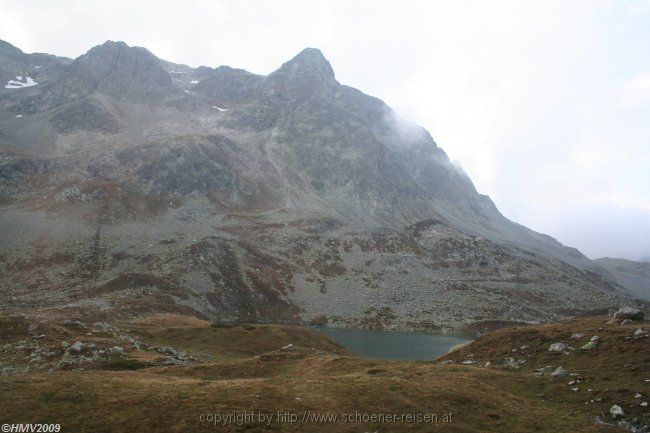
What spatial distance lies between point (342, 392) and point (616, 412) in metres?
17.0

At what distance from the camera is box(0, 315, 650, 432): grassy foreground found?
23.5 metres

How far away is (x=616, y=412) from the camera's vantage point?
86.7 feet

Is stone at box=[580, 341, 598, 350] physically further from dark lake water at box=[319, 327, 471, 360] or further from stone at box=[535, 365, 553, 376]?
dark lake water at box=[319, 327, 471, 360]

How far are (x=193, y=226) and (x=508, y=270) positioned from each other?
13656 centimetres

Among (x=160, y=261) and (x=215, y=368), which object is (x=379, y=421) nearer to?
(x=215, y=368)

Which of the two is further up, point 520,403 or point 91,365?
point 520,403

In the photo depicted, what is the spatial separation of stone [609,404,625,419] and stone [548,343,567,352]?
14.9m

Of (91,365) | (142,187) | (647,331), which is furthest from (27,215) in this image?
(647,331)

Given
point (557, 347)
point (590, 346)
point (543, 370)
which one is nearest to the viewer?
point (543, 370)

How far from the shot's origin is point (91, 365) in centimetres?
4225

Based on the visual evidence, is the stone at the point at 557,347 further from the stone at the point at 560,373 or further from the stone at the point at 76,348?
the stone at the point at 76,348

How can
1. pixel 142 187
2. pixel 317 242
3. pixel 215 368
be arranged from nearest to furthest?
pixel 215 368, pixel 317 242, pixel 142 187

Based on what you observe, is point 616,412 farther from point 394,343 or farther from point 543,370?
point 394,343

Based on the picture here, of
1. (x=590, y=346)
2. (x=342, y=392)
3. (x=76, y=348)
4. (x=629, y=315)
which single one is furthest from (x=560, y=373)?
(x=76, y=348)
